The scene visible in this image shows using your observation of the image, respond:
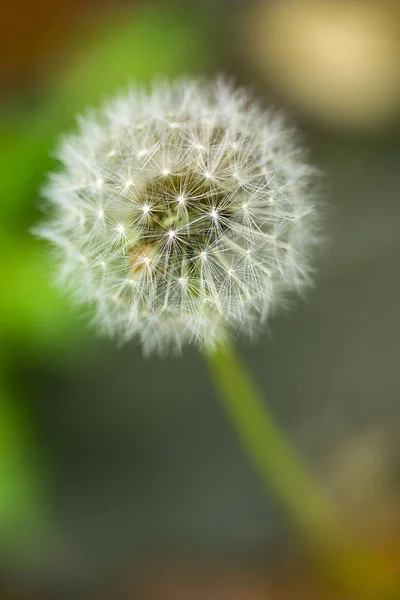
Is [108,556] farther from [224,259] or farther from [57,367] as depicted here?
[224,259]

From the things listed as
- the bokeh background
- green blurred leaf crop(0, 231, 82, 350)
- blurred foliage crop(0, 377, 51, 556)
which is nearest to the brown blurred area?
the bokeh background

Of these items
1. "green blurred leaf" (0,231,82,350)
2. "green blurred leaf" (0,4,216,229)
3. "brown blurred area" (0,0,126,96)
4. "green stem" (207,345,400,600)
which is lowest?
"green stem" (207,345,400,600)

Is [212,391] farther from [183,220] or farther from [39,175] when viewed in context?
[183,220]

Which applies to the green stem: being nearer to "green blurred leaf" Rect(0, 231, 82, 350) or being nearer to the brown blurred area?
"green blurred leaf" Rect(0, 231, 82, 350)

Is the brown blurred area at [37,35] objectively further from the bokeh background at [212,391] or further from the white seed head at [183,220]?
the white seed head at [183,220]

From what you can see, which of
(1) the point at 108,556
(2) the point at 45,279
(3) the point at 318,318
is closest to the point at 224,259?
(2) the point at 45,279

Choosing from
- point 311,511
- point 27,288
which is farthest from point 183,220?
point 311,511

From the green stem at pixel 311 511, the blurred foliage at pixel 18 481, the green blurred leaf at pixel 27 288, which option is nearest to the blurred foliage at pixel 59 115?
the green blurred leaf at pixel 27 288
